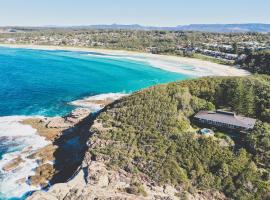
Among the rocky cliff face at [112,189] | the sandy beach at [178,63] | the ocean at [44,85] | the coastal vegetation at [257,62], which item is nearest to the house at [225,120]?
the rocky cliff face at [112,189]

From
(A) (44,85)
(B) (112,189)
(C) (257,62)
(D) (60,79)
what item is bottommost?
A: (D) (60,79)

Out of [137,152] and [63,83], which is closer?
[137,152]

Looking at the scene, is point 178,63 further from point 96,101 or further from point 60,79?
point 96,101

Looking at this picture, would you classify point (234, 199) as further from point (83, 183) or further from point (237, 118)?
point (83, 183)

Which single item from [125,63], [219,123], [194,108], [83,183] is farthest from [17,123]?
[125,63]

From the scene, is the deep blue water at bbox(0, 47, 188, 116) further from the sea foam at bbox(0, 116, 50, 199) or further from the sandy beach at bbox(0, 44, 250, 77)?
the sea foam at bbox(0, 116, 50, 199)

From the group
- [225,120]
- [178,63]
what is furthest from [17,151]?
[178,63]

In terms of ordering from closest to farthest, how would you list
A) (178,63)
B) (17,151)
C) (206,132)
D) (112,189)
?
(112,189) → (206,132) → (17,151) → (178,63)
